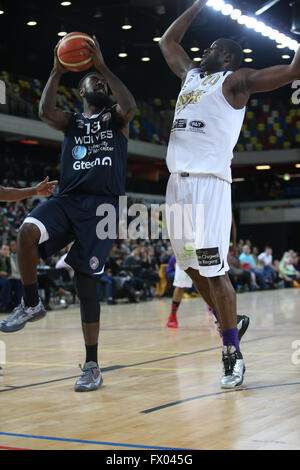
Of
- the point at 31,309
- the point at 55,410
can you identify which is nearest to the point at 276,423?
the point at 55,410

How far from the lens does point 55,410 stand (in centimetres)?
319

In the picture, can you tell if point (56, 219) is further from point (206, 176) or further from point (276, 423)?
point (276, 423)

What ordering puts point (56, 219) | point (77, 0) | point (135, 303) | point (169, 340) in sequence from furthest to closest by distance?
point (77, 0), point (135, 303), point (169, 340), point (56, 219)

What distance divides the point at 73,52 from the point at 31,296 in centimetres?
156

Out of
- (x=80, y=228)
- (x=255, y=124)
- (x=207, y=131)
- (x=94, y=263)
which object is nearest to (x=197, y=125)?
(x=207, y=131)

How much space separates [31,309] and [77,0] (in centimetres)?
1392

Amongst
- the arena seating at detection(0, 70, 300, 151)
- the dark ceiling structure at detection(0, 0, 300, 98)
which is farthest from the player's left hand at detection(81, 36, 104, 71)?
the arena seating at detection(0, 70, 300, 151)

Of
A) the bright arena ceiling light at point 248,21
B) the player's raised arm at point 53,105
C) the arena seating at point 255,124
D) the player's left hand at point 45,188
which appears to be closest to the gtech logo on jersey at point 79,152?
the player's raised arm at point 53,105

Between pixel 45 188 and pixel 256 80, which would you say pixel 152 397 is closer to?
pixel 45 188

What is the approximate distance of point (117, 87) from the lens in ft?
12.8

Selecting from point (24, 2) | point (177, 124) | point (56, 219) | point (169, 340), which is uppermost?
point (24, 2)

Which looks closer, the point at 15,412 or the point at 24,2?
the point at 15,412

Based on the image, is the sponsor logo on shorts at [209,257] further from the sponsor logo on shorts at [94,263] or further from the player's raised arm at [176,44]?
the player's raised arm at [176,44]

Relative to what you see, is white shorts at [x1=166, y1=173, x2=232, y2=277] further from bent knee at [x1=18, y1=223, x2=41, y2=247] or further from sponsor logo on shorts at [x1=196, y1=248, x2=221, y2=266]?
bent knee at [x1=18, y1=223, x2=41, y2=247]
